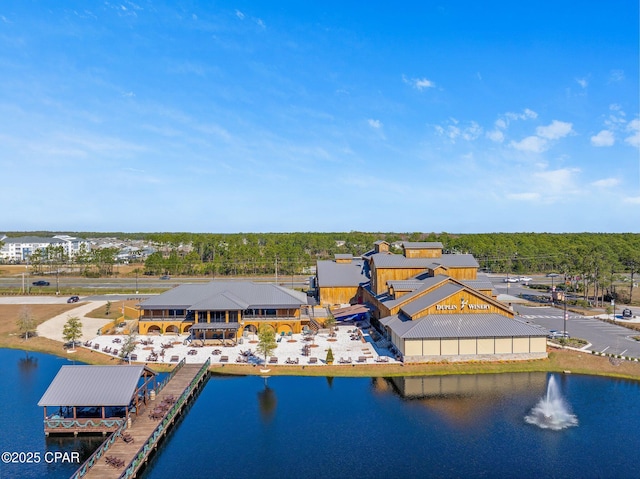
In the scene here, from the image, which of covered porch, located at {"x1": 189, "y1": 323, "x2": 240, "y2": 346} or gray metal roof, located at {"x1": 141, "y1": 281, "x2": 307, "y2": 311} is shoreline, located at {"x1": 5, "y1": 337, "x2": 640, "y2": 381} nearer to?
covered porch, located at {"x1": 189, "y1": 323, "x2": 240, "y2": 346}

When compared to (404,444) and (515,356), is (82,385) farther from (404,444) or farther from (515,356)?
(515,356)

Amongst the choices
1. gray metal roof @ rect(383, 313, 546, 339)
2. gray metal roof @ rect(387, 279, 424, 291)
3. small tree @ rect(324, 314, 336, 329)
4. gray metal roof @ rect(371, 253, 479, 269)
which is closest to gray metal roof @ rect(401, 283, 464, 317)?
gray metal roof @ rect(383, 313, 546, 339)

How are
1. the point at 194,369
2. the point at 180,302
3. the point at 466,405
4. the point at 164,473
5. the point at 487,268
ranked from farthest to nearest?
the point at 487,268 → the point at 180,302 → the point at 194,369 → the point at 466,405 → the point at 164,473

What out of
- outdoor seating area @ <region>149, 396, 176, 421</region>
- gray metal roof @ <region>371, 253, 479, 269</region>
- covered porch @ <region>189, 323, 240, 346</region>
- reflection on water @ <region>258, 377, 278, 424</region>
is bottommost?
reflection on water @ <region>258, 377, 278, 424</region>

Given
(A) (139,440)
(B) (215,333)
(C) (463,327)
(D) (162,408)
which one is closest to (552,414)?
(C) (463,327)

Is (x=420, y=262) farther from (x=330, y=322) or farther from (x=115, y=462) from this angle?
(x=115, y=462)

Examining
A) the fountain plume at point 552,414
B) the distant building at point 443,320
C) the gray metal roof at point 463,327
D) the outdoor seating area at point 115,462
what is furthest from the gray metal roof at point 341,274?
the outdoor seating area at point 115,462

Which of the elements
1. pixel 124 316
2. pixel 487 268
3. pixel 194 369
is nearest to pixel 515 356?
pixel 194 369
